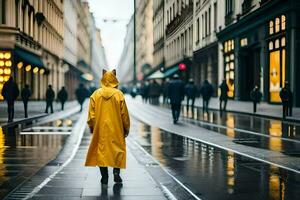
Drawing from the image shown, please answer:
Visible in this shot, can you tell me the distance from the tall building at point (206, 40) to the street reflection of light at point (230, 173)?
38.2 metres

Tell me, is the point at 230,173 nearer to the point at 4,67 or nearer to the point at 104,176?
the point at 104,176

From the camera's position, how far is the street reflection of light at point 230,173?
7.80 meters

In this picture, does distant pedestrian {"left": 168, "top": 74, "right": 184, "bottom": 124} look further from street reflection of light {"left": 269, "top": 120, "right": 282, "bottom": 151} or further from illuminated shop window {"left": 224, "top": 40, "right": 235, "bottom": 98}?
illuminated shop window {"left": 224, "top": 40, "right": 235, "bottom": 98}

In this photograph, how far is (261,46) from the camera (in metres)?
38.2

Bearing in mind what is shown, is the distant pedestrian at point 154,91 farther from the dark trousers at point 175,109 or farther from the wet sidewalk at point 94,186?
the wet sidewalk at point 94,186

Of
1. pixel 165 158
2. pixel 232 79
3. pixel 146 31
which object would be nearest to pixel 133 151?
pixel 165 158

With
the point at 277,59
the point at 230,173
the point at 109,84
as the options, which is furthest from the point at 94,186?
the point at 277,59

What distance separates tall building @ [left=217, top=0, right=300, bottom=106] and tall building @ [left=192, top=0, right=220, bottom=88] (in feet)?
8.51

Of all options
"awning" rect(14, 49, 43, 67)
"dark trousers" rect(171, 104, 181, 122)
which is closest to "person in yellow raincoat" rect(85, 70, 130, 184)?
"dark trousers" rect(171, 104, 181, 122)

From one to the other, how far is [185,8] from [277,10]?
35.6 m

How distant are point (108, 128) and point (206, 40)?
158 ft

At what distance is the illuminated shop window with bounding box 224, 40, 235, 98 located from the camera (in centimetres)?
4559

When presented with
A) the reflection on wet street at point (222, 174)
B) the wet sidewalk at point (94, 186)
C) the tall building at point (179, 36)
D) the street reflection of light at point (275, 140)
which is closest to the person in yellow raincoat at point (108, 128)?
the wet sidewalk at point (94, 186)

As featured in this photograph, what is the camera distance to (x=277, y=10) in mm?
33656
